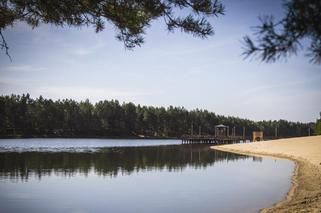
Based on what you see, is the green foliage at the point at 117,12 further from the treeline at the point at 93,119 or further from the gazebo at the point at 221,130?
the treeline at the point at 93,119

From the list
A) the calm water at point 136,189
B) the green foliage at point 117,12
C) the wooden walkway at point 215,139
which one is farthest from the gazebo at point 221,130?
the green foliage at point 117,12

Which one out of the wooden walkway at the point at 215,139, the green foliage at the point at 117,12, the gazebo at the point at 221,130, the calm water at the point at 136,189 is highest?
the green foliage at the point at 117,12

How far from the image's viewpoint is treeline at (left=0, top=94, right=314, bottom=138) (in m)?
111

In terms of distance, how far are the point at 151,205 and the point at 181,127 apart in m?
138

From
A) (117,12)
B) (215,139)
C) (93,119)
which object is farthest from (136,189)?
(93,119)

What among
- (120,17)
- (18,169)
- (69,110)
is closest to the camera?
(120,17)

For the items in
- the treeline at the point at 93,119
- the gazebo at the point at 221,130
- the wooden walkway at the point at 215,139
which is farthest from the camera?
the treeline at the point at 93,119

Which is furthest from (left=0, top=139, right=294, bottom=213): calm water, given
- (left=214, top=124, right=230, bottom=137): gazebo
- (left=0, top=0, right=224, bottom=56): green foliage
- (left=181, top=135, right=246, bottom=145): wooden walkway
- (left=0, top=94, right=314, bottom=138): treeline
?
(left=0, top=94, right=314, bottom=138): treeline

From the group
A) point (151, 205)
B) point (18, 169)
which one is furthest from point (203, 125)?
point (151, 205)

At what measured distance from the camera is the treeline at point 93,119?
4360 inches

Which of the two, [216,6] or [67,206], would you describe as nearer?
[216,6]

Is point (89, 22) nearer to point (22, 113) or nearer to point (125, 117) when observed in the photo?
point (22, 113)

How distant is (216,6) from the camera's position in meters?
9.41

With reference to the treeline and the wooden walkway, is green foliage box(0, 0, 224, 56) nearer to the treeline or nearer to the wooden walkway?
the wooden walkway
